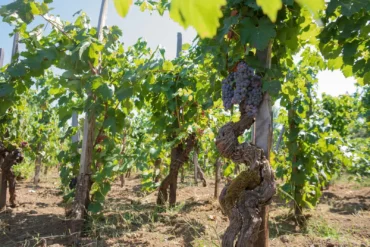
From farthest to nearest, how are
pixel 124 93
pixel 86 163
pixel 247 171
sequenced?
pixel 86 163 → pixel 124 93 → pixel 247 171

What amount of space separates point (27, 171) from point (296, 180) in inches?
398

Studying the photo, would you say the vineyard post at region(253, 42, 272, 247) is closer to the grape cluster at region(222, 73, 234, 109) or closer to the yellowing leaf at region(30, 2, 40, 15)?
the grape cluster at region(222, 73, 234, 109)

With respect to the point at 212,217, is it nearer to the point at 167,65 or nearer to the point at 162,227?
the point at 162,227

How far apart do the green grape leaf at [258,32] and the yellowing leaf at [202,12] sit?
1649 millimetres

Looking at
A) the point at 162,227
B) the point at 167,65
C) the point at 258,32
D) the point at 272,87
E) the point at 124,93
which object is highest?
the point at 167,65

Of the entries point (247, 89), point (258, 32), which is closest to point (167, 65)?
point (247, 89)

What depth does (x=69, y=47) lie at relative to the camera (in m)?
3.22

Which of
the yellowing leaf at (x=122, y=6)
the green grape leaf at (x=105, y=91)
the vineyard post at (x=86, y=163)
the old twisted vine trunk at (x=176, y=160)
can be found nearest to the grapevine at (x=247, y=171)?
the green grape leaf at (x=105, y=91)

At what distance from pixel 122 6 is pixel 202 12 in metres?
0.17

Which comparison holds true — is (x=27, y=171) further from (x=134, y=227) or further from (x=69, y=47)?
(x=69, y=47)

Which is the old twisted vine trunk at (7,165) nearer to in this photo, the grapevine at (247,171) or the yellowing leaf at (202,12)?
the grapevine at (247,171)

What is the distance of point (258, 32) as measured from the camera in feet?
6.71

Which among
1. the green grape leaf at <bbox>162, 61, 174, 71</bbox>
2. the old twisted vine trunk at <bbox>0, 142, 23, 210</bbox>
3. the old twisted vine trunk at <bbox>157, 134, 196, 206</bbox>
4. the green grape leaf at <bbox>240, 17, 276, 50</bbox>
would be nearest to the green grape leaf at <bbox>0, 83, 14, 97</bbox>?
the green grape leaf at <bbox>162, 61, 174, 71</bbox>

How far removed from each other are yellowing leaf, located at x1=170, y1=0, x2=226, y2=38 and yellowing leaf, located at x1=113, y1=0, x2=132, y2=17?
120 millimetres
